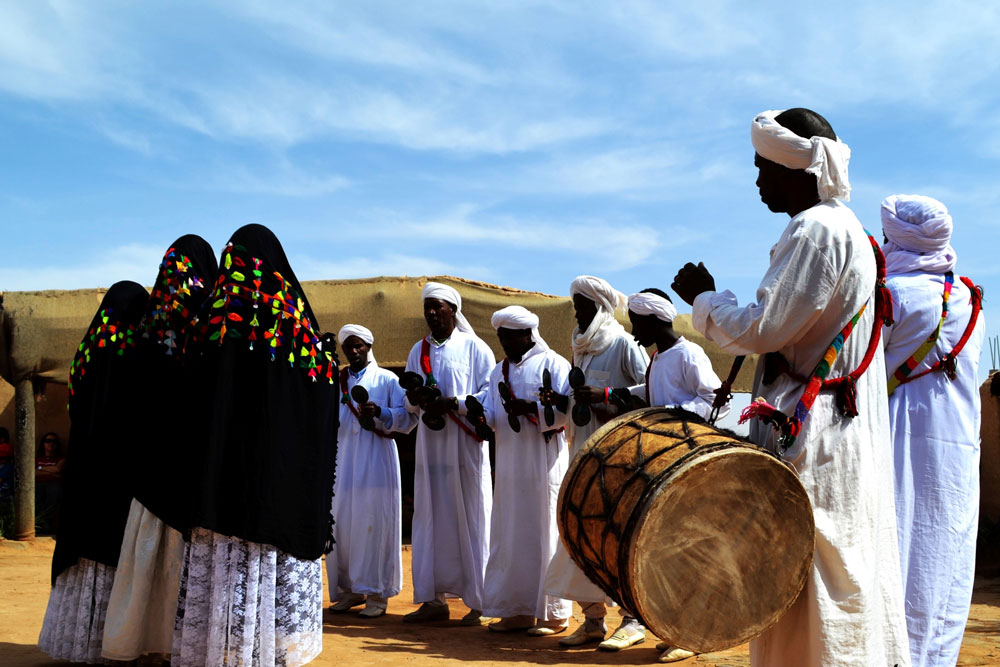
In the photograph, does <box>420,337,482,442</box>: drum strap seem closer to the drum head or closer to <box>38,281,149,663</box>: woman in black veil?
<box>38,281,149,663</box>: woman in black veil

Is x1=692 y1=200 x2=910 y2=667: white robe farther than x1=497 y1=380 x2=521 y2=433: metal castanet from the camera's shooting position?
No

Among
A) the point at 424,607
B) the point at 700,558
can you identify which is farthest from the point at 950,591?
the point at 424,607

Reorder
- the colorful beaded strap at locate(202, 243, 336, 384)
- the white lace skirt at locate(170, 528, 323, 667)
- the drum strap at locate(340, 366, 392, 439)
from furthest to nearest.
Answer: the drum strap at locate(340, 366, 392, 439) → the colorful beaded strap at locate(202, 243, 336, 384) → the white lace skirt at locate(170, 528, 323, 667)

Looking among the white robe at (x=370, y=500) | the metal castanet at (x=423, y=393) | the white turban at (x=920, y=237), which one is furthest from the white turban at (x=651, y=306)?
the white robe at (x=370, y=500)

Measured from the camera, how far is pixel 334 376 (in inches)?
212

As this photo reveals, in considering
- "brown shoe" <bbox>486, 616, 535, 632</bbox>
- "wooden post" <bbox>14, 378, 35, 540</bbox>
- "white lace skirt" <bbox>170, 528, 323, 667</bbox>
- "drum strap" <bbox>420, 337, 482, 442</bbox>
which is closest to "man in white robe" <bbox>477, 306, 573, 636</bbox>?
"brown shoe" <bbox>486, 616, 535, 632</bbox>

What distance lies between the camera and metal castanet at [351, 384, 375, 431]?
27.2 feet

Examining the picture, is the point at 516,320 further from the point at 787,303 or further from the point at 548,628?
the point at 787,303

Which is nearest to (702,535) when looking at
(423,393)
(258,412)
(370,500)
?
(258,412)

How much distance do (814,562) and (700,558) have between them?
1.27ft

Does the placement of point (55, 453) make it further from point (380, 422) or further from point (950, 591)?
point (950, 591)

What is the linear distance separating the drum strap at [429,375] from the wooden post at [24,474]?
7305mm

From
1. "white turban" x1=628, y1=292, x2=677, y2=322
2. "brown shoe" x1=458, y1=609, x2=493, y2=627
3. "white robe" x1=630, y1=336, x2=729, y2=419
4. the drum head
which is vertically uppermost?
"white turban" x1=628, y1=292, x2=677, y2=322

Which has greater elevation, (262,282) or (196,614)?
(262,282)
